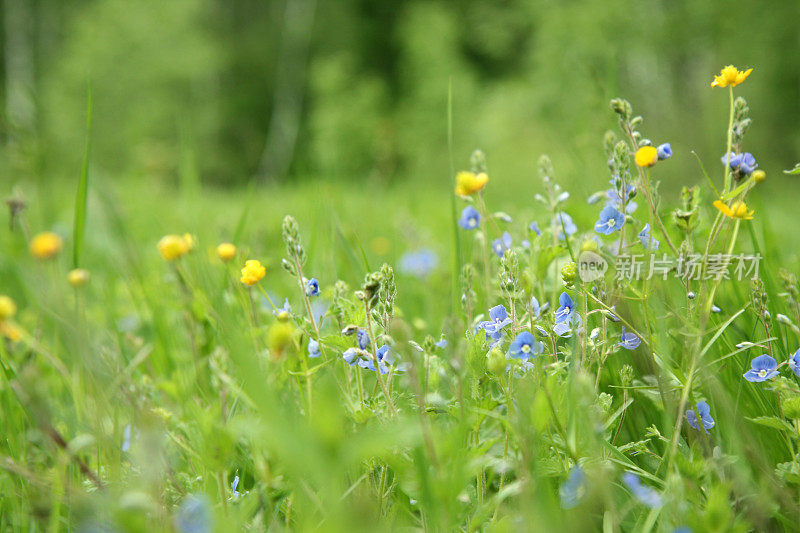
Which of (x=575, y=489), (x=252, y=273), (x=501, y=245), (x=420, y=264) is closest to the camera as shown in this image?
(x=575, y=489)

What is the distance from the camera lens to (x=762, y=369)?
931mm

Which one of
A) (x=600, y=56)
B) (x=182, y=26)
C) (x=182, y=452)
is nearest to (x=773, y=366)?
(x=182, y=452)

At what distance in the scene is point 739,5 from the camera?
7.67 m

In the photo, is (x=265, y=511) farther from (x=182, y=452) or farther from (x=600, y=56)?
(x=600, y=56)

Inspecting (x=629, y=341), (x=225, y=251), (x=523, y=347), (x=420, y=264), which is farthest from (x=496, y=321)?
(x=420, y=264)

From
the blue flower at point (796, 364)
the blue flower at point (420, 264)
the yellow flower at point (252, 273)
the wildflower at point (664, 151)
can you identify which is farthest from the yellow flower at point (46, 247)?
the blue flower at point (420, 264)

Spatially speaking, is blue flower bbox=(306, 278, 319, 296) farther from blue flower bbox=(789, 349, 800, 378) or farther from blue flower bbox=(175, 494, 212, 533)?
blue flower bbox=(789, 349, 800, 378)

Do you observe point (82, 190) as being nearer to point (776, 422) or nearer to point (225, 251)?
point (225, 251)

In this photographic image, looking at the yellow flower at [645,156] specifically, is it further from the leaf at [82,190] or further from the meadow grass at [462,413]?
the leaf at [82,190]

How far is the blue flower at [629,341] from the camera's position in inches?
39.0

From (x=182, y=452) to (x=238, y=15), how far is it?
743 inches

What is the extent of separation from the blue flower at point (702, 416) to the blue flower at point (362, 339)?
516 millimetres

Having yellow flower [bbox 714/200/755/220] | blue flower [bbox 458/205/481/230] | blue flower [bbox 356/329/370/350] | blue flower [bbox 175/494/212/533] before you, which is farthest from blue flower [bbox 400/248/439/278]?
blue flower [bbox 175/494/212/533]

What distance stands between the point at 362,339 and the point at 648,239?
1.69 ft
